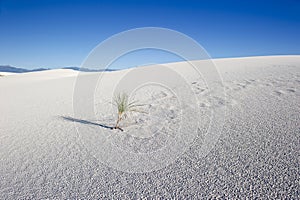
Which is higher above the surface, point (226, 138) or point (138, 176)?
point (226, 138)

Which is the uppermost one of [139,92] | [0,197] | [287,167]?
[139,92]

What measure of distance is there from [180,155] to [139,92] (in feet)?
10.5

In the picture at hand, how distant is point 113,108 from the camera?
4094mm

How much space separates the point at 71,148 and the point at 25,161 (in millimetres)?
520

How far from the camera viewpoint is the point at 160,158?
214 centimetres

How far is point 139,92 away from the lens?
5.18m

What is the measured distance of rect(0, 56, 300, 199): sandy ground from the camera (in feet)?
5.37

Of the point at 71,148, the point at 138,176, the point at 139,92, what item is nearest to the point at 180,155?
the point at 138,176

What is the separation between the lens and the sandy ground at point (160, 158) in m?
1.64

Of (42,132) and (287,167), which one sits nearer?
(287,167)

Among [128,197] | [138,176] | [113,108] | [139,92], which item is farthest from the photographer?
[139,92]

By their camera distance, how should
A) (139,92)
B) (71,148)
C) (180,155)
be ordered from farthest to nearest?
(139,92)
(71,148)
(180,155)

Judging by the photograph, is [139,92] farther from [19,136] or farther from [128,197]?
[128,197]

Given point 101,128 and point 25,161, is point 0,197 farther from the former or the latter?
point 101,128
